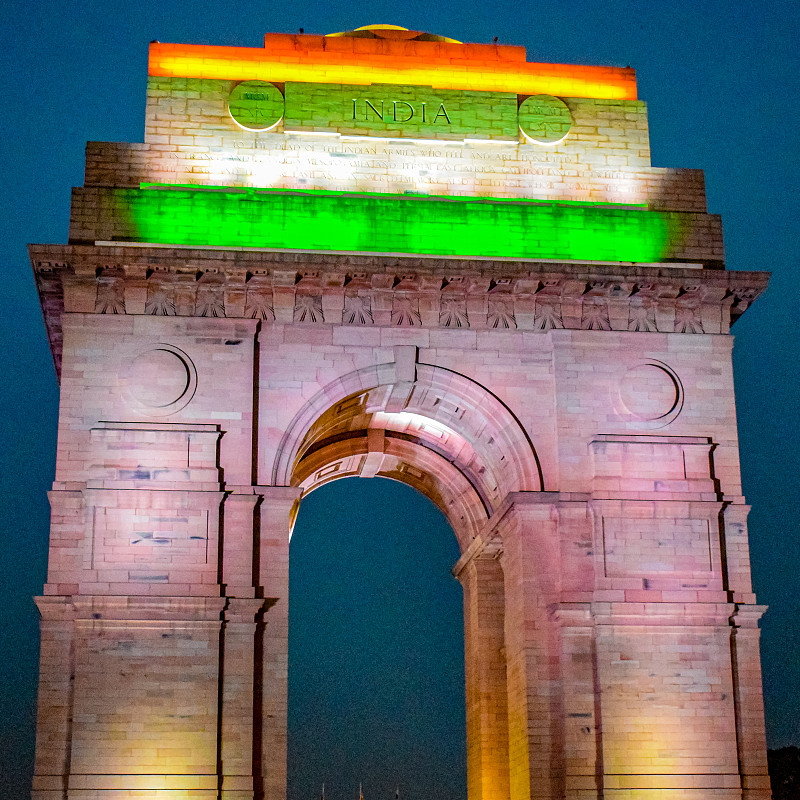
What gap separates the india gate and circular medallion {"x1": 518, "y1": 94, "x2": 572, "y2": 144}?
9cm

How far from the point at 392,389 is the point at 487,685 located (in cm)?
863

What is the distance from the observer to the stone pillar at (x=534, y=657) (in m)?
25.6

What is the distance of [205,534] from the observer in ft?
84.6

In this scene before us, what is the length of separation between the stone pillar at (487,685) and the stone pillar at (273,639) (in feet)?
26.4

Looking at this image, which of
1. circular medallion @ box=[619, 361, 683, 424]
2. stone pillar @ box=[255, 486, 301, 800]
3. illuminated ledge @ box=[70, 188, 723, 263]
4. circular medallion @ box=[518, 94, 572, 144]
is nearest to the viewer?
stone pillar @ box=[255, 486, 301, 800]

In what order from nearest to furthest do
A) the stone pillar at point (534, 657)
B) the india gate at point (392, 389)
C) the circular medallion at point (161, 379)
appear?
the india gate at point (392, 389), the stone pillar at point (534, 657), the circular medallion at point (161, 379)

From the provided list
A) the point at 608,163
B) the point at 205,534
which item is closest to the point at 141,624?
the point at 205,534

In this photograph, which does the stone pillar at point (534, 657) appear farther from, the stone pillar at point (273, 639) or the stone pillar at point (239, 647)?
the stone pillar at point (239, 647)

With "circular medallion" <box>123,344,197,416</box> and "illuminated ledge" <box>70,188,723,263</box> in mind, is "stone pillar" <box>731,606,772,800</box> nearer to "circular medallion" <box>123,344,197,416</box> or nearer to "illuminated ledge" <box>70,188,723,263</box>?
"illuminated ledge" <box>70,188,723,263</box>

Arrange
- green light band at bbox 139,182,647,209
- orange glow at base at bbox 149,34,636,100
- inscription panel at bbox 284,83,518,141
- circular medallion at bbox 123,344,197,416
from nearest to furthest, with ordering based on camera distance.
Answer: circular medallion at bbox 123,344,197,416 < green light band at bbox 139,182,647,209 < inscription panel at bbox 284,83,518,141 < orange glow at base at bbox 149,34,636,100

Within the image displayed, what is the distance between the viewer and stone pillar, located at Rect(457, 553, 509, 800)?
105 ft

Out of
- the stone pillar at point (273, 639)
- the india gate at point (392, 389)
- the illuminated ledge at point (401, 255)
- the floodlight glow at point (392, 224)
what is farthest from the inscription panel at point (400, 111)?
the stone pillar at point (273, 639)

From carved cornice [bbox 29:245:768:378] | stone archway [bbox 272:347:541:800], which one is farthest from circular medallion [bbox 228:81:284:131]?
stone archway [bbox 272:347:541:800]

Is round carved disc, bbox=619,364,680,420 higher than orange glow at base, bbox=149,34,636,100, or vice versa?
orange glow at base, bbox=149,34,636,100
